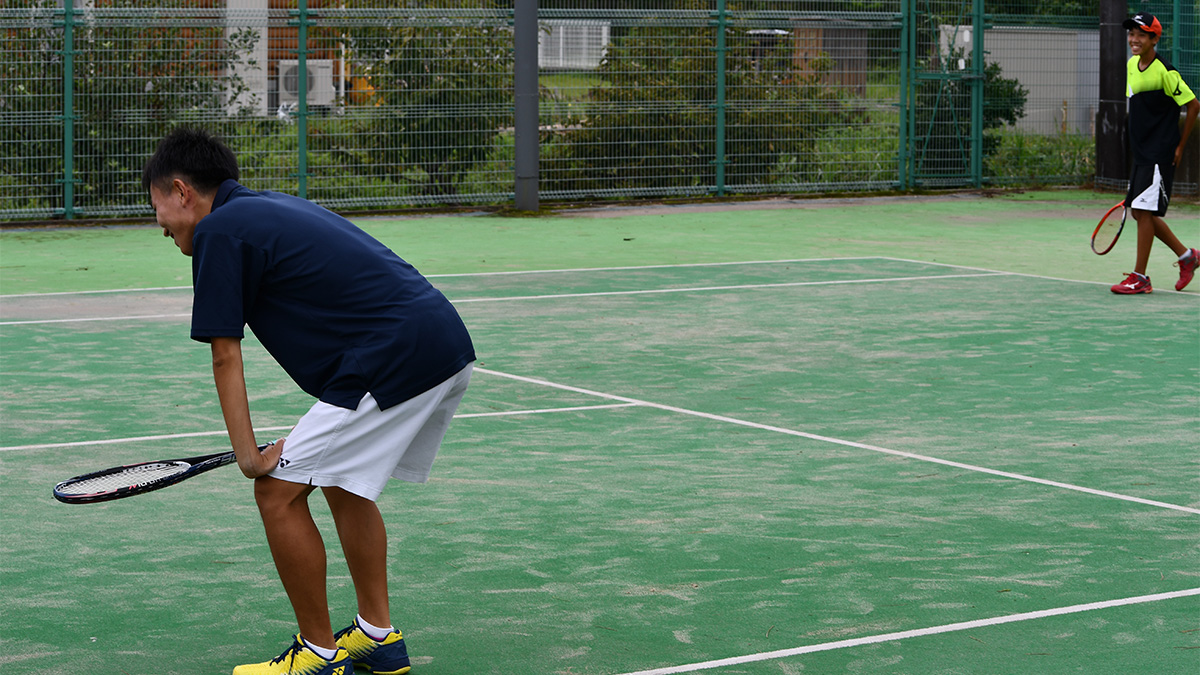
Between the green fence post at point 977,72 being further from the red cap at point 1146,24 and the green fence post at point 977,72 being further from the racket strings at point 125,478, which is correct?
the racket strings at point 125,478

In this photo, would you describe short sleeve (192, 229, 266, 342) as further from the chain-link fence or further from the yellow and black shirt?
the chain-link fence

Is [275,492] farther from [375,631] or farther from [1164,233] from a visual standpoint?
[1164,233]

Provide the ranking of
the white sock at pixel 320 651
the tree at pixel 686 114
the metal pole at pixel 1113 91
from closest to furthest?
the white sock at pixel 320 651
the tree at pixel 686 114
the metal pole at pixel 1113 91

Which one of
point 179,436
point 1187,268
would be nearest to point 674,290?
point 1187,268

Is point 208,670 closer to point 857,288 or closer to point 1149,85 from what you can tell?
point 857,288

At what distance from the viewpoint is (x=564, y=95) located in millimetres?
19125

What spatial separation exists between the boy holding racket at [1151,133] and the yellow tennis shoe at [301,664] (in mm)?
9128

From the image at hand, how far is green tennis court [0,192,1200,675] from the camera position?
4.53m

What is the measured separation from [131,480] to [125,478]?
4 cm

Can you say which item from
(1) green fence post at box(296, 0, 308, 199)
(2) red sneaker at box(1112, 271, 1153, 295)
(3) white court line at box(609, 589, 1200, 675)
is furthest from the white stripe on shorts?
(1) green fence post at box(296, 0, 308, 199)

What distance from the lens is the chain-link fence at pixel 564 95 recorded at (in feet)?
55.6

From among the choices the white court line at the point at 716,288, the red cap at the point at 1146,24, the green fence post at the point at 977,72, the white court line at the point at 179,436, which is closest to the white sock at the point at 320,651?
the white court line at the point at 179,436

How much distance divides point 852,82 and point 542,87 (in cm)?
449

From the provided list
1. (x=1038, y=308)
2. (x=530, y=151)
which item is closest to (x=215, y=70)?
(x=530, y=151)
